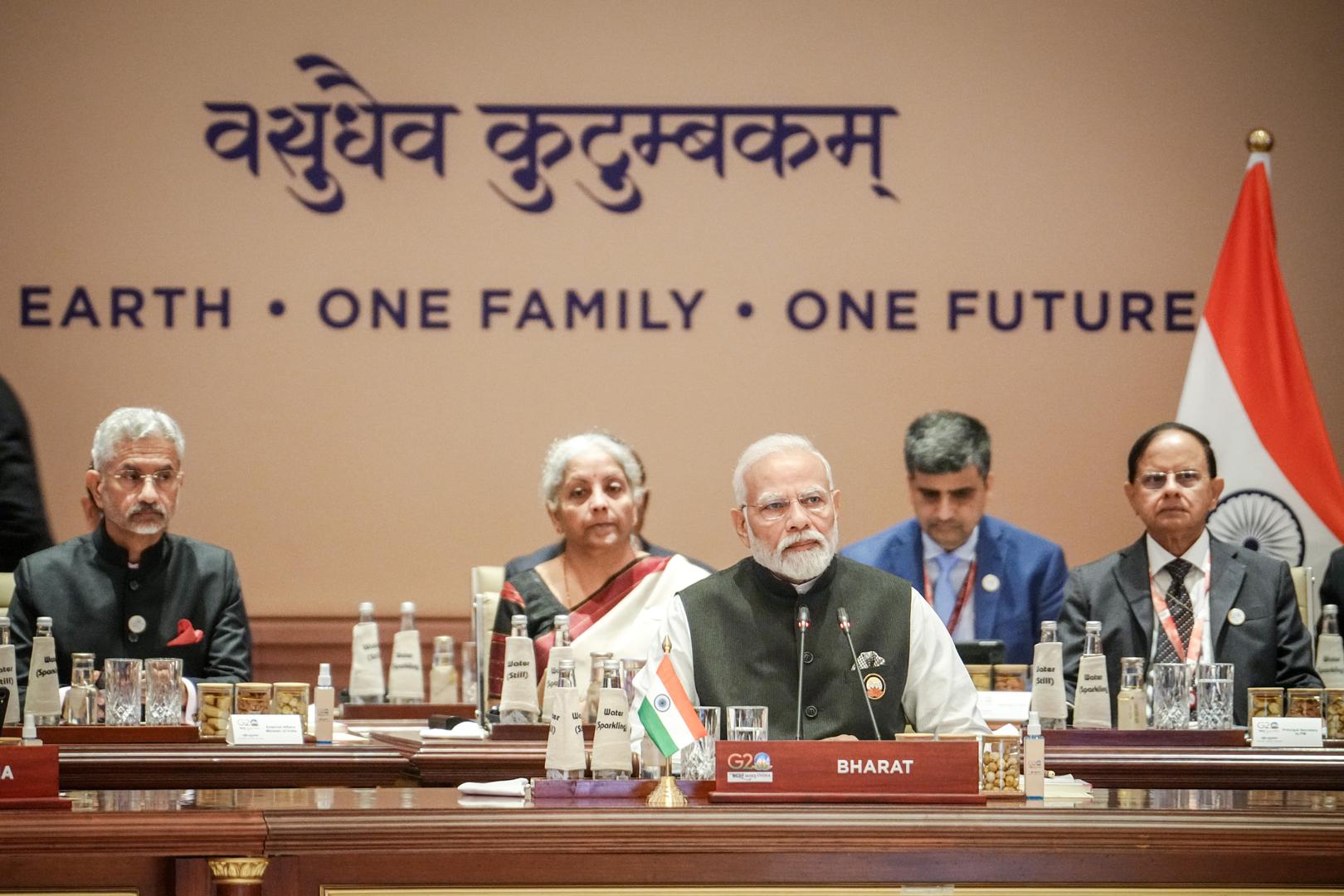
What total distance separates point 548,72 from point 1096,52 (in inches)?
79.9

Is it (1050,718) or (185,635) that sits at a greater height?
(185,635)

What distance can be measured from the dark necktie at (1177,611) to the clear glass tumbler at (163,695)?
2331 millimetres

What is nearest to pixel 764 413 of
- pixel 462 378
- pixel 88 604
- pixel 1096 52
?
pixel 462 378

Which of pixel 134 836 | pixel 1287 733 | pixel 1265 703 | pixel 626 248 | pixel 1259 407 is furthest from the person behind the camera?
pixel 626 248

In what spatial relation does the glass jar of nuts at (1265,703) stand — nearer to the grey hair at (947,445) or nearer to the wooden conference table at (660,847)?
the wooden conference table at (660,847)

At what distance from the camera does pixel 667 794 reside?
2.74 metres

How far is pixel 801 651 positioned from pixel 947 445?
1.76 meters

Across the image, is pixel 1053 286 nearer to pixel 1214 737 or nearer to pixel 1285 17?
pixel 1285 17

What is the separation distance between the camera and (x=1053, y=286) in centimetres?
659

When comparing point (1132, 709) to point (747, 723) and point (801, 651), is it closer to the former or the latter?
point (801, 651)

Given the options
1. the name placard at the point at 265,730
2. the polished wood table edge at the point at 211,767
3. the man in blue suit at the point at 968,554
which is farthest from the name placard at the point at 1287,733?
the name placard at the point at 265,730

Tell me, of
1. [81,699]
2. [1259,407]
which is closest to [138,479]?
[81,699]

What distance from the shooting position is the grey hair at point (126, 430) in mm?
4496

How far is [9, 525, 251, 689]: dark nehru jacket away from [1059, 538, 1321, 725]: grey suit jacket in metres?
2.12
